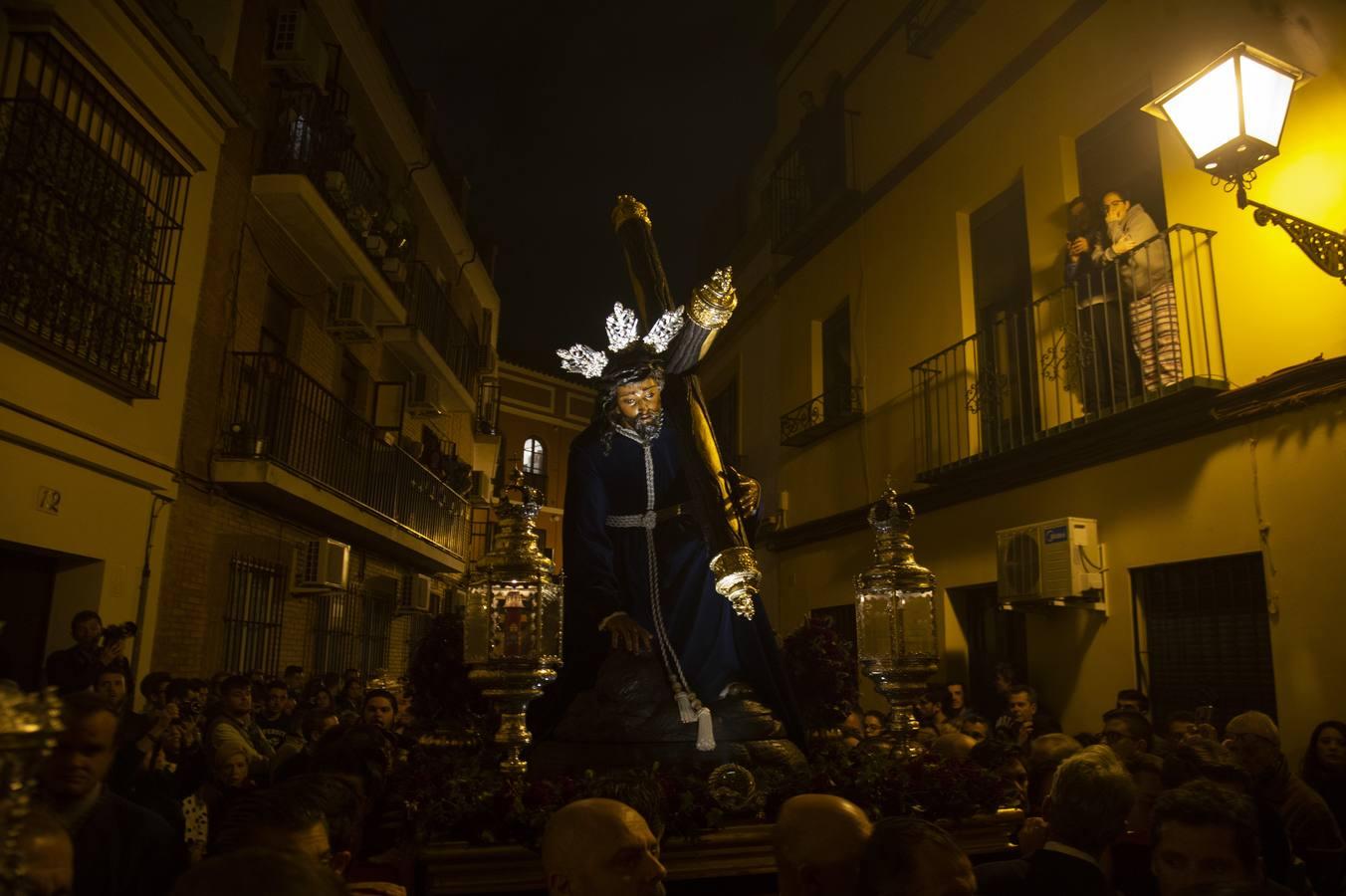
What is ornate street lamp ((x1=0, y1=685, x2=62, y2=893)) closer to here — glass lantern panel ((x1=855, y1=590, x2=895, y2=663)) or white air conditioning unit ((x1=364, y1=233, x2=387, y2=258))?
glass lantern panel ((x1=855, y1=590, x2=895, y2=663))

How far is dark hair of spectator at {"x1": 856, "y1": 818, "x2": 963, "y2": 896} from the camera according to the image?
2230 millimetres

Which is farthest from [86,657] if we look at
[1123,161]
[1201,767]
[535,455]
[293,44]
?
[535,455]

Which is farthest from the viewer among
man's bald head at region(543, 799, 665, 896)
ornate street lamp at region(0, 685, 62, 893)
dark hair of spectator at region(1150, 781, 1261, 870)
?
dark hair of spectator at region(1150, 781, 1261, 870)

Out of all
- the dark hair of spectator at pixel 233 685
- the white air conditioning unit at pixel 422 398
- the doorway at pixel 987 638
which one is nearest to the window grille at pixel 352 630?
the white air conditioning unit at pixel 422 398

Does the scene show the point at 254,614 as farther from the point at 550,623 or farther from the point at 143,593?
the point at 550,623

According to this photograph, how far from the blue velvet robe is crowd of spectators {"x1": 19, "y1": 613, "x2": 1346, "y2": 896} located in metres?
0.81

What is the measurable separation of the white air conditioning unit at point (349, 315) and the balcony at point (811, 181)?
5.69 metres

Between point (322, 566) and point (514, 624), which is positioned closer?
point (514, 624)

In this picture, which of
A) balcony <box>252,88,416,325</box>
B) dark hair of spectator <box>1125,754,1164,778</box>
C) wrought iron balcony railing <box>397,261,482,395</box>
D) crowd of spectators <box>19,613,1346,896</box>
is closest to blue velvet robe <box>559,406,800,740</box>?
crowd of spectators <box>19,613,1346,896</box>

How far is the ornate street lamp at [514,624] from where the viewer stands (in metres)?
4.12

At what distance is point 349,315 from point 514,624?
957 cm

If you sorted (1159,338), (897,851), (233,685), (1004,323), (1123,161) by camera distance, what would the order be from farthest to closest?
(1004,323)
(1123,161)
(1159,338)
(233,685)
(897,851)

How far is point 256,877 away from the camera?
4.40 ft

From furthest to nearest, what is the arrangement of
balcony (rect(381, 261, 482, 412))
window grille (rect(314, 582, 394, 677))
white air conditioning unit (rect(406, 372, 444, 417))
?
white air conditioning unit (rect(406, 372, 444, 417))
balcony (rect(381, 261, 482, 412))
window grille (rect(314, 582, 394, 677))
